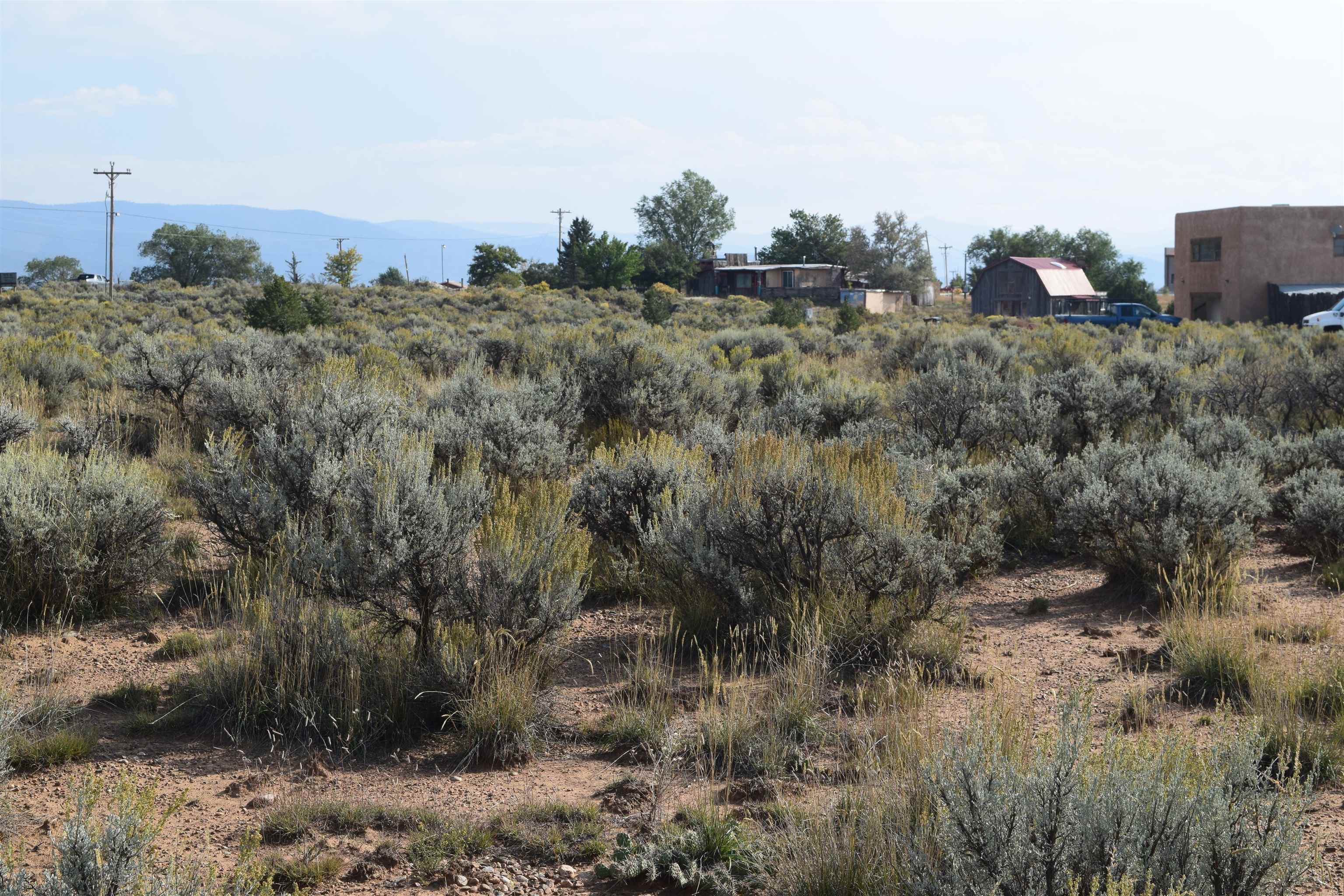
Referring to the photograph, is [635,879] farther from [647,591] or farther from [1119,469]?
[1119,469]

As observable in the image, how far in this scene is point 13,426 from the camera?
360 inches

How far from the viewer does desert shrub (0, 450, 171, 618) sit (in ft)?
20.4

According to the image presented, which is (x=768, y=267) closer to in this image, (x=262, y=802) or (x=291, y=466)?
(x=291, y=466)

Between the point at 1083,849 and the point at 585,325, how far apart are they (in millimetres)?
17750

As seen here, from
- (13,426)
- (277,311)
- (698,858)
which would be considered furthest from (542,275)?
(698,858)

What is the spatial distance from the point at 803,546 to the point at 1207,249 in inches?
1913

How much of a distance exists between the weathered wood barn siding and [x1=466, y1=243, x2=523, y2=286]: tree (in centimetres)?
3290

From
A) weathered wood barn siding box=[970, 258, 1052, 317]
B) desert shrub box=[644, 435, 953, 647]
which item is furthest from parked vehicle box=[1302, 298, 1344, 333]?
desert shrub box=[644, 435, 953, 647]

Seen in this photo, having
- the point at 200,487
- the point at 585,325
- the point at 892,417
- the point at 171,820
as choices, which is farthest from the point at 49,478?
the point at 585,325

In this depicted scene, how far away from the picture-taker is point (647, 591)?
6.95 metres

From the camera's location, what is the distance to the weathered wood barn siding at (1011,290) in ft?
197

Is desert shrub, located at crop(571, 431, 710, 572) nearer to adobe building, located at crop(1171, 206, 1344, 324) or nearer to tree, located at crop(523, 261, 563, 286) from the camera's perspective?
adobe building, located at crop(1171, 206, 1344, 324)

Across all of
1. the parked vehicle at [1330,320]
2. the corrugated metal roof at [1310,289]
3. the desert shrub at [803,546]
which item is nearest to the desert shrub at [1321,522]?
the desert shrub at [803,546]

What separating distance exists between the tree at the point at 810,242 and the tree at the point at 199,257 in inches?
1726
